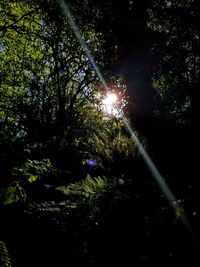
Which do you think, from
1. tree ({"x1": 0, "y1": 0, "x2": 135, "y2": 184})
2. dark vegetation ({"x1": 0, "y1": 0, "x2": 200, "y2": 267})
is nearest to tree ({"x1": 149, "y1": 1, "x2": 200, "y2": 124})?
dark vegetation ({"x1": 0, "y1": 0, "x2": 200, "y2": 267})

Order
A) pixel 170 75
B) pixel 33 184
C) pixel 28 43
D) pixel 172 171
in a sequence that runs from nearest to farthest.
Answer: pixel 172 171
pixel 33 184
pixel 170 75
pixel 28 43

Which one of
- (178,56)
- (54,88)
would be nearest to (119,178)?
(178,56)

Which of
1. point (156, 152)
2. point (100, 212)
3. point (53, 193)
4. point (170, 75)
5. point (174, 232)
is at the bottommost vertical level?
point (174, 232)

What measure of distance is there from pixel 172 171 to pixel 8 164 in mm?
2535

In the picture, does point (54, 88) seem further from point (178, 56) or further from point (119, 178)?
point (119, 178)

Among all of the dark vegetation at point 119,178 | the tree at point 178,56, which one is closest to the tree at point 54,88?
the dark vegetation at point 119,178

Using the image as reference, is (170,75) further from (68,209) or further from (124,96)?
(68,209)

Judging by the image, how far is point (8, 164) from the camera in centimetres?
415

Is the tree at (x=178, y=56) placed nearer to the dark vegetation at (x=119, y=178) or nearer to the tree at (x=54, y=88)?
the dark vegetation at (x=119, y=178)

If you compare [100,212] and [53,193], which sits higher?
[53,193]

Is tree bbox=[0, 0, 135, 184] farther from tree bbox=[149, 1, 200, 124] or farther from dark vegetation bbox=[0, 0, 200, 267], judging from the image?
tree bbox=[149, 1, 200, 124]

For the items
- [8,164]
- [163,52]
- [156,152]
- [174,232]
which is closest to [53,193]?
[8,164]

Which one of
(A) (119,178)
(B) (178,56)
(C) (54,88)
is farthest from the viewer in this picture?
(C) (54,88)

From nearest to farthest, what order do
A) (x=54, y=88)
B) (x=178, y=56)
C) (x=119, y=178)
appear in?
(x=119, y=178)
(x=178, y=56)
(x=54, y=88)
